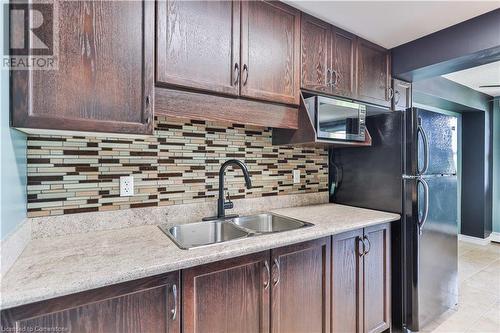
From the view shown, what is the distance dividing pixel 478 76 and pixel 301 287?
3.51m

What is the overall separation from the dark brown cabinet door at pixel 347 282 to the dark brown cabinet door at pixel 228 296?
51 cm

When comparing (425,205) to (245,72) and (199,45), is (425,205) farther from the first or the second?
(199,45)

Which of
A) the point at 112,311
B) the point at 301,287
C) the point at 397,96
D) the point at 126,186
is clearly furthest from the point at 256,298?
the point at 397,96

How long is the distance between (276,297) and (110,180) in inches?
42.5

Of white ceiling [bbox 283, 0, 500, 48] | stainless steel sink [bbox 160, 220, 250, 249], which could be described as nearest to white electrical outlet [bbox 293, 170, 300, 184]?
stainless steel sink [bbox 160, 220, 250, 249]

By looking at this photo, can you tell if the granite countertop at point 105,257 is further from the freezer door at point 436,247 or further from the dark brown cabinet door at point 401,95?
the dark brown cabinet door at point 401,95

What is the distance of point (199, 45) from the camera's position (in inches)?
53.5

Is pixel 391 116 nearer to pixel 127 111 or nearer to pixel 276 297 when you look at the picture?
pixel 276 297

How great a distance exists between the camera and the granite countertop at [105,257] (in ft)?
2.63

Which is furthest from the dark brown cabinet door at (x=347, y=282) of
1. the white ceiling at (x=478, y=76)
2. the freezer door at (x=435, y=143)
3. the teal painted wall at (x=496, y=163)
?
the teal painted wall at (x=496, y=163)

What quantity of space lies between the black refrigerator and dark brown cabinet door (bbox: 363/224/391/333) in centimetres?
15

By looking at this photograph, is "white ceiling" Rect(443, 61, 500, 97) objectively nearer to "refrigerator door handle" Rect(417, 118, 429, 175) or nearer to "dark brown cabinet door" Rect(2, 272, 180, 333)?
"refrigerator door handle" Rect(417, 118, 429, 175)

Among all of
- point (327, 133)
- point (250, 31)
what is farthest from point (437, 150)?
point (250, 31)

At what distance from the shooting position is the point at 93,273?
0.88m
